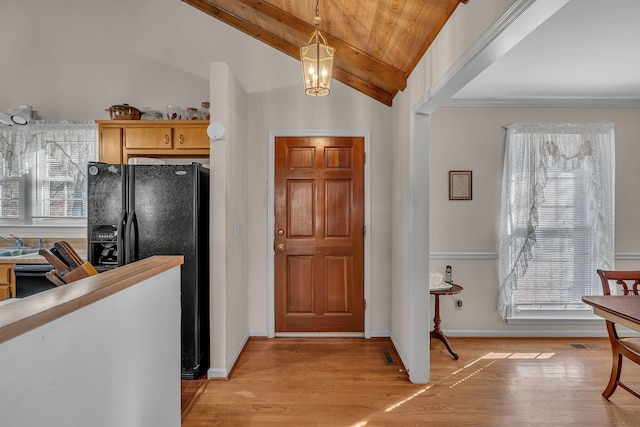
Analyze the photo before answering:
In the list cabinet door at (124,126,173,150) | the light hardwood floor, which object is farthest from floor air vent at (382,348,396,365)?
cabinet door at (124,126,173,150)

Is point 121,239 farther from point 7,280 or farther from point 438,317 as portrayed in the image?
point 438,317

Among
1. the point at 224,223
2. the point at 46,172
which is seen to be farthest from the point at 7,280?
the point at 224,223

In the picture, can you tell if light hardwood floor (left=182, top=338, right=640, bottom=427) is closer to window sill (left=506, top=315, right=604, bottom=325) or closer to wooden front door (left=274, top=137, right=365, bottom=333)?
window sill (left=506, top=315, right=604, bottom=325)

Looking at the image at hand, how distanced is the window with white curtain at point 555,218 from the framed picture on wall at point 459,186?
1.16 ft

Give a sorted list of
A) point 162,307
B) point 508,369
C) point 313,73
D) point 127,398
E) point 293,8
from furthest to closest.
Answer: point 508,369
point 293,8
point 313,73
point 162,307
point 127,398

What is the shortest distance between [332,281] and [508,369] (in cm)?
177

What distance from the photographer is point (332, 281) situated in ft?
12.8

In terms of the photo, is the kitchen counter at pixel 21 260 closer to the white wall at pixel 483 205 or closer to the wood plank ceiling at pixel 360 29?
the wood plank ceiling at pixel 360 29

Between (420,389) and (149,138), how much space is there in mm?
3245

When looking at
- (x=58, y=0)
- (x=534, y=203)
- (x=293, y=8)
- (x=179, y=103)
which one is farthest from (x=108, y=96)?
(x=534, y=203)

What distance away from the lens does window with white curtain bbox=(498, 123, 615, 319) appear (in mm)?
3744

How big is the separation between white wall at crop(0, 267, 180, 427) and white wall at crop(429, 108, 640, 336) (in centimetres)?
284

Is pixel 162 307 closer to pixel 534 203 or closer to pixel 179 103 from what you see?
pixel 179 103

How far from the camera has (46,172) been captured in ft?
12.8
